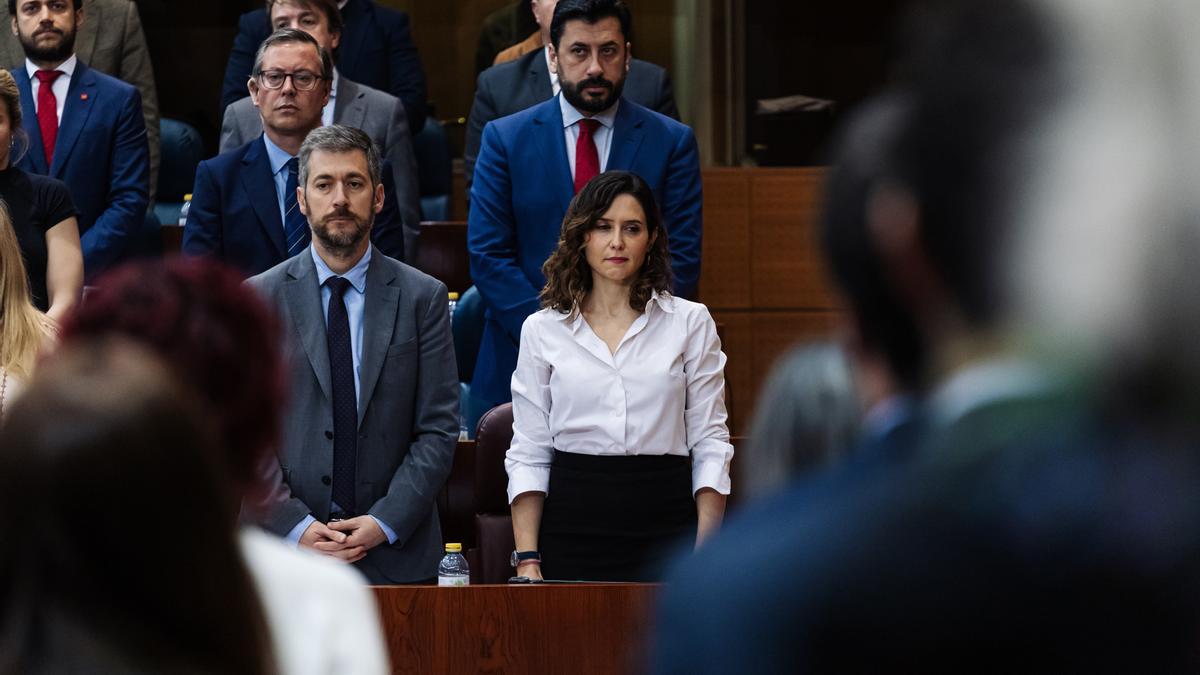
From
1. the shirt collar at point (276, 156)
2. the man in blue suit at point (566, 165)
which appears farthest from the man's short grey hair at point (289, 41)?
the man in blue suit at point (566, 165)

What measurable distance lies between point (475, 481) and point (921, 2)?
3468 millimetres

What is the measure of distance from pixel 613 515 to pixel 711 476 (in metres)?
0.26

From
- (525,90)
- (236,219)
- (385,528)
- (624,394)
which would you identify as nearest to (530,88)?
(525,90)

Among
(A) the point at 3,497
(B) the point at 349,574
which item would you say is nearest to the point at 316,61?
(B) the point at 349,574

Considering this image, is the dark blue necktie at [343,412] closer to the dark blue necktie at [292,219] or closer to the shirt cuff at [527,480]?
the shirt cuff at [527,480]

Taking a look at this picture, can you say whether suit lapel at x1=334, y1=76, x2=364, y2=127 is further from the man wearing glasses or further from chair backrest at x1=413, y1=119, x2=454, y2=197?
chair backrest at x1=413, y1=119, x2=454, y2=197

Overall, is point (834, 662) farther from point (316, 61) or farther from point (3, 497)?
point (316, 61)

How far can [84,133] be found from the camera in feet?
16.5

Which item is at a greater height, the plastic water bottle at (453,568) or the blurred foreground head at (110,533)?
the blurred foreground head at (110,533)

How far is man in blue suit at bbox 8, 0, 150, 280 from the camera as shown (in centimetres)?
493

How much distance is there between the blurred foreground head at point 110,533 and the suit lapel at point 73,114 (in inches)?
169

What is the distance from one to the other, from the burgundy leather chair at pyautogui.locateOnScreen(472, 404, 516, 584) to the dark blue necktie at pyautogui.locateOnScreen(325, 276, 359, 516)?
38 centimetres

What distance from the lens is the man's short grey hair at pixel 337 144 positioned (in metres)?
4.13

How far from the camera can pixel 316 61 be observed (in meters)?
4.69
